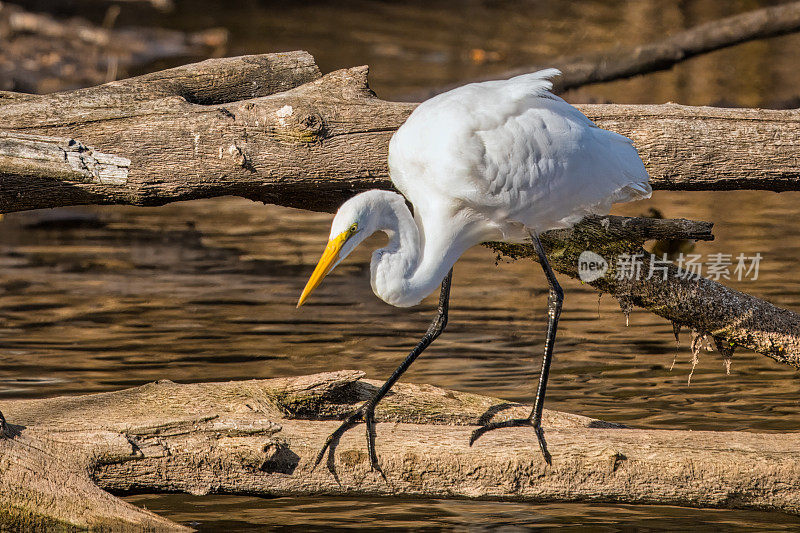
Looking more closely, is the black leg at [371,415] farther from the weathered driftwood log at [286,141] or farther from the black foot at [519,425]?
the weathered driftwood log at [286,141]

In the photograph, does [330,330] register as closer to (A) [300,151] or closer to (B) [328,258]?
(A) [300,151]

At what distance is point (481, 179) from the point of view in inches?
196

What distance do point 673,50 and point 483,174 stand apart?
5.30m

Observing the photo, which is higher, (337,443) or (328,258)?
(328,258)

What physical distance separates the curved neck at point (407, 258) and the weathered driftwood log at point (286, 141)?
24.4 inches

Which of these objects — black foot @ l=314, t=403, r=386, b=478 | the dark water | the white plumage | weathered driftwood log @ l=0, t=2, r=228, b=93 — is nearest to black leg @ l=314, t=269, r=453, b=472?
black foot @ l=314, t=403, r=386, b=478

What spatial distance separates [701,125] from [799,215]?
6519 millimetres

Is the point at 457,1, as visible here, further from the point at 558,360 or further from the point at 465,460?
the point at 465,460

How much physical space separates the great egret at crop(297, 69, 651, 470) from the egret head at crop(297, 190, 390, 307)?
0.04 ft

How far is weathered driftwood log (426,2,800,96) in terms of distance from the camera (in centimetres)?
955

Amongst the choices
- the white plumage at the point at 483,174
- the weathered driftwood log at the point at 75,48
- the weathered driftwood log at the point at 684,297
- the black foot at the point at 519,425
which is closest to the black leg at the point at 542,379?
the black foot at the point at 519,425

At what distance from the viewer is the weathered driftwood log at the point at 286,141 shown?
5305mm

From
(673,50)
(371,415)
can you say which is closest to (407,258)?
(371,415)

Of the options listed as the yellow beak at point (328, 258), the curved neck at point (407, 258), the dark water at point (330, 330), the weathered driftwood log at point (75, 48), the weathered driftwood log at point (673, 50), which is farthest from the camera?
the weathered driftwood log at point (75, 48)
